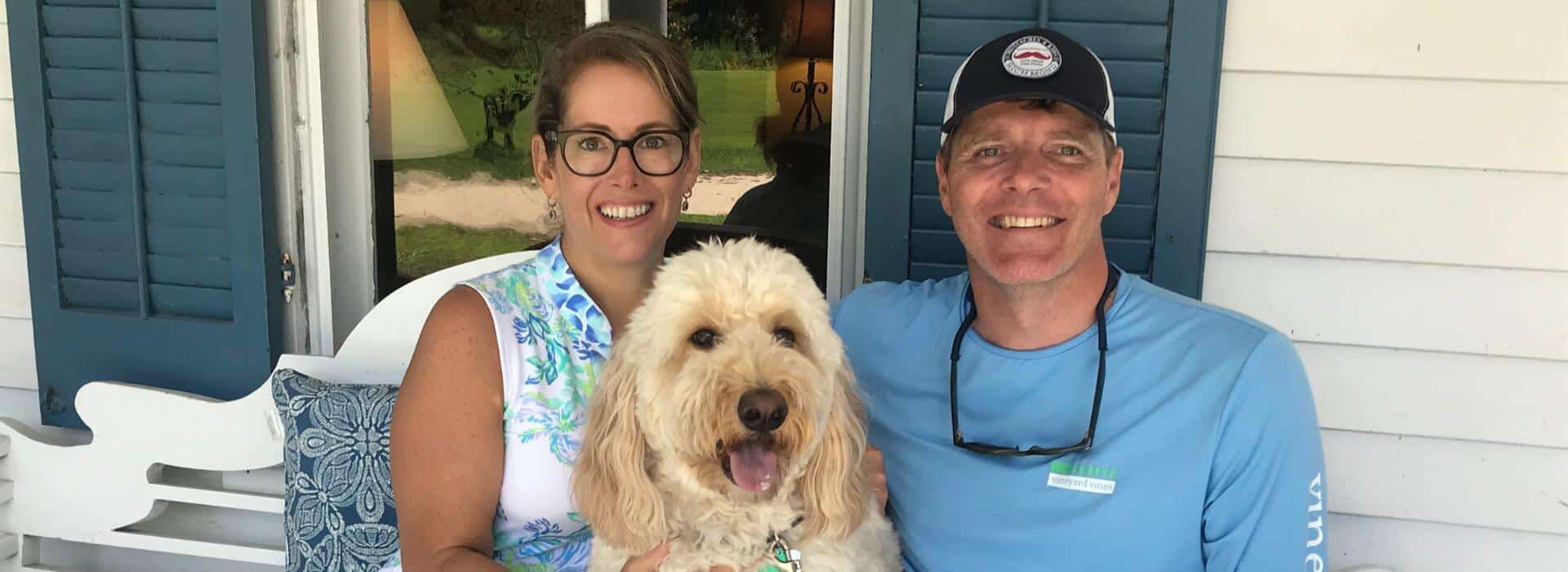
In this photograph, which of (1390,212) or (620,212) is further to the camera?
(1390,212)

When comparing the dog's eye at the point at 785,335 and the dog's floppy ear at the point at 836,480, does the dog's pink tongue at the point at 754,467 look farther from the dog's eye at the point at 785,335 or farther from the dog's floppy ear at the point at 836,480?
the dog's eye at the point at 785,335

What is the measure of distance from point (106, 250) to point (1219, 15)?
3.21m

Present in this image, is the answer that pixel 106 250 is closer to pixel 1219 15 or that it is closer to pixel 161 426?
pixel 161 426

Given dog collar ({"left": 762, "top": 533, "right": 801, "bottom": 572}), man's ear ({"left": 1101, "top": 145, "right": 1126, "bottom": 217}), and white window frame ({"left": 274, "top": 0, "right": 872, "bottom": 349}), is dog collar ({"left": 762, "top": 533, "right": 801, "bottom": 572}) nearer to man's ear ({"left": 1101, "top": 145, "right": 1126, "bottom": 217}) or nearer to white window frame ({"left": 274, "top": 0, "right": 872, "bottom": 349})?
man's ear ({"left": 1101, "top": 145, "right": 1126, "bottom": 217})

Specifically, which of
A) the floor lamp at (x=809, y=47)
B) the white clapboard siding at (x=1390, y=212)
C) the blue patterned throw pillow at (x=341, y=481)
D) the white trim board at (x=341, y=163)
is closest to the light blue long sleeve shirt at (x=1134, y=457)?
the white clapboard siding at (x=1390, y=212)

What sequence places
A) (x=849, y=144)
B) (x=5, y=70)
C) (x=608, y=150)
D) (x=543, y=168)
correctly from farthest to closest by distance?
(x=5, y=70) → (x=849, y=144) → (x=543, y=168) → (x=608, y=150)

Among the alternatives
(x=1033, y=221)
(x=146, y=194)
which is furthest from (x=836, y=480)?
(x=146, y=194)

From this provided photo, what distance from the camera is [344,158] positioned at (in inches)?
128

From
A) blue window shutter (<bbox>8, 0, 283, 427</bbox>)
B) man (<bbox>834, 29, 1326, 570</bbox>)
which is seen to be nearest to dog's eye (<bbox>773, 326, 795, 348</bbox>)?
man (<bbox>834, 29, 1326, 570</bbox>)

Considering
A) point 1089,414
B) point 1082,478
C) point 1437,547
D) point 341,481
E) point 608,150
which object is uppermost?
point 608,150

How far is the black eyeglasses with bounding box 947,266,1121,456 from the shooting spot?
183cm

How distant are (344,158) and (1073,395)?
2.43 meters

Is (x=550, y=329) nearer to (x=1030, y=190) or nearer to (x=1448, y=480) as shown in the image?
(x=1030, y=190)

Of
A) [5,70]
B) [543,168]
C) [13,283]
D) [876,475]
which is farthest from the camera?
[13,283]
